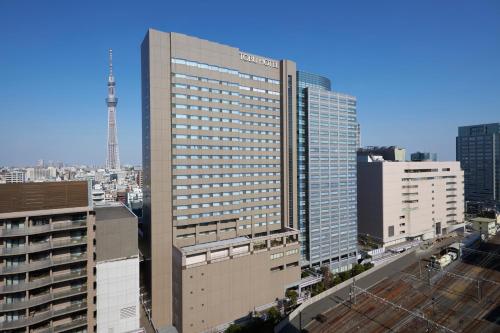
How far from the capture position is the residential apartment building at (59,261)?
4122cm

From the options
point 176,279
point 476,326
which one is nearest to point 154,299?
point 176,279

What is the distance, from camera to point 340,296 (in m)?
49.7

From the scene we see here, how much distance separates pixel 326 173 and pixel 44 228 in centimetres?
6600

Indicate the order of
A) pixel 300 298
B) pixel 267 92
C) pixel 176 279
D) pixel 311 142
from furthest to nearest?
pixel 311 142
pixel 267 92
pixel 300 298
pixel 176 279

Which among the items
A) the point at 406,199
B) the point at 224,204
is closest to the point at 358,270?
the point at 224,204

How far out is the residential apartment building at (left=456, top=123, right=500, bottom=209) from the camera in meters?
148

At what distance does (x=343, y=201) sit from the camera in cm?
8656

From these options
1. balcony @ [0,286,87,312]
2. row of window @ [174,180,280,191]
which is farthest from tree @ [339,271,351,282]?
balcony @ [0,286,87,312]

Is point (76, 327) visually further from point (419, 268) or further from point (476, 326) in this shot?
point (419, 268)

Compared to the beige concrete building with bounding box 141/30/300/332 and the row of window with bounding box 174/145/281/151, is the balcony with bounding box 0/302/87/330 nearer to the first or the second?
the beige concrete building with bounding box 141/30/300/332

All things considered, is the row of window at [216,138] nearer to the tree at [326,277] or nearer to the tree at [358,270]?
the tree at [326,277]

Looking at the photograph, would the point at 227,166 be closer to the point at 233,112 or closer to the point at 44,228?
the point at 233,112

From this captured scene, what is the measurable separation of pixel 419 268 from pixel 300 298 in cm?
2587

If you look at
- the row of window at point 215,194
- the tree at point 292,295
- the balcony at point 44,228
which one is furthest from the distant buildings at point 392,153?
the balcony at point 44,228
